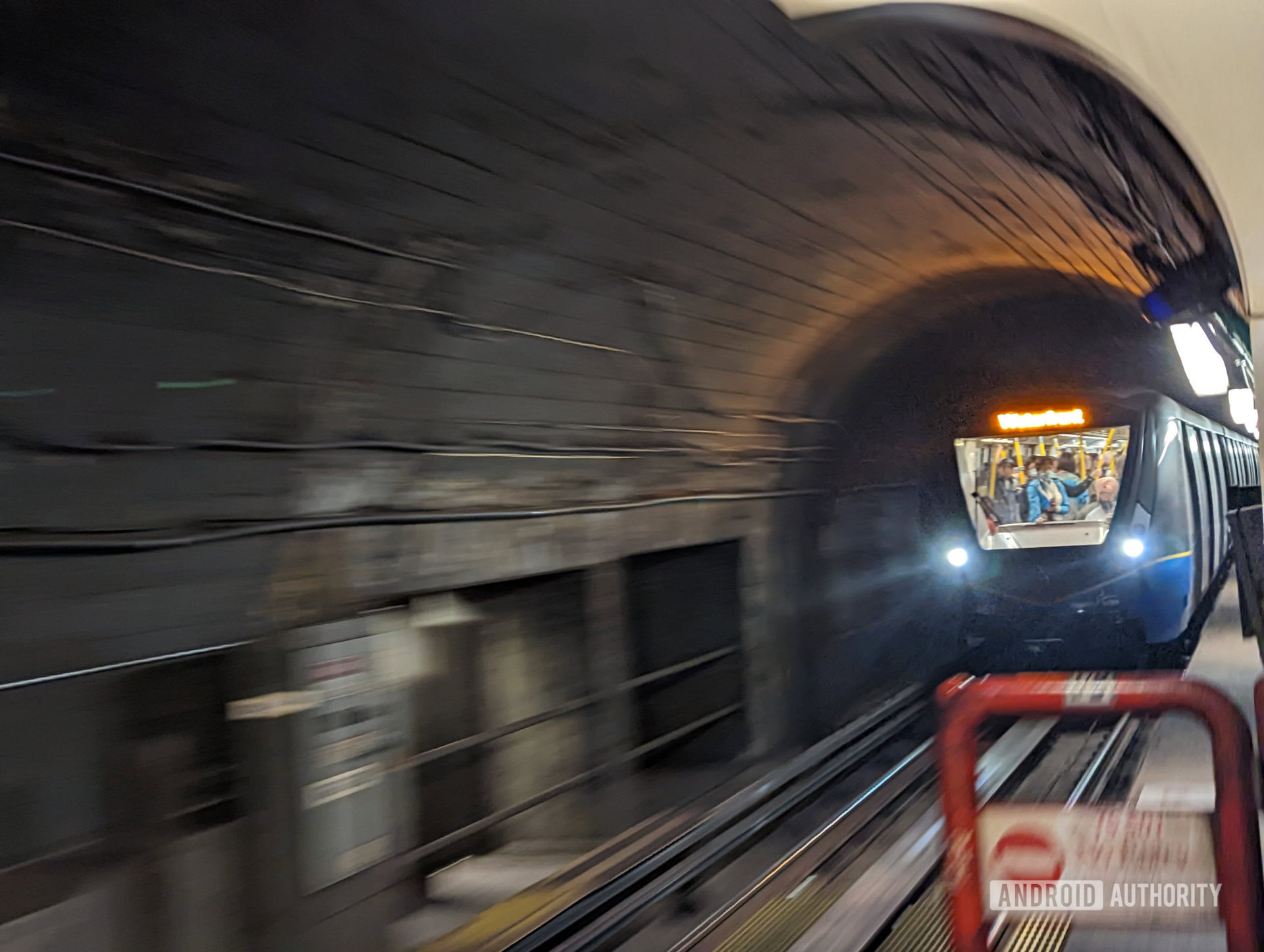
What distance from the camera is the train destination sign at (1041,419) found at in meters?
10.7

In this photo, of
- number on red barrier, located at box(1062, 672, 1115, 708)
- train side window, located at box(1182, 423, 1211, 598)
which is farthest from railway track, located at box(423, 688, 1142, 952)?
train side window, located at box(1182, 423, 1211, 598)

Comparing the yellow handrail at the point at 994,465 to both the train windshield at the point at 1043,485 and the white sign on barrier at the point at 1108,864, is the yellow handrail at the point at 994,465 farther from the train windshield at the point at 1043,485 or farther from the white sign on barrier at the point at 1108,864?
the white sign on barrier at the point at 1108,864

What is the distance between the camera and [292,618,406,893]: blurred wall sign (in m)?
4.94

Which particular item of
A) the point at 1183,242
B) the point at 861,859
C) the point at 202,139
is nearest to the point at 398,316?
the point at 202,139

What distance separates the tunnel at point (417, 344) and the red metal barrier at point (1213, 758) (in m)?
1.87

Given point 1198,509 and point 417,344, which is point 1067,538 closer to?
point 1198,509

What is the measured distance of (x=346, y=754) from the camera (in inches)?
211

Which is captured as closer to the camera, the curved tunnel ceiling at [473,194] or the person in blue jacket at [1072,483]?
the curved tunnel ceiling at [473,194]

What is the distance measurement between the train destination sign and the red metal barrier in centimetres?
774

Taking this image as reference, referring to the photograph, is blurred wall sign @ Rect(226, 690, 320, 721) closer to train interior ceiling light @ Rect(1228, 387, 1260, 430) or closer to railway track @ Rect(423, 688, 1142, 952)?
railway track @ Rect(423, 688, 1142, 952)

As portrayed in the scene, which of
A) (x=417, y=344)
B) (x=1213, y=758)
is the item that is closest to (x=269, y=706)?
(x=417, y=344)

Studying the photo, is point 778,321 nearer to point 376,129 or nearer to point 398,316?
point 398,316

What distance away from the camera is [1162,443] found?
10656 mm

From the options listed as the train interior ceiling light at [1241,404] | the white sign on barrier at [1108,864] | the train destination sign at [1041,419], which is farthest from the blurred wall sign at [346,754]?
the train interior ceiling light at [1241,404]
